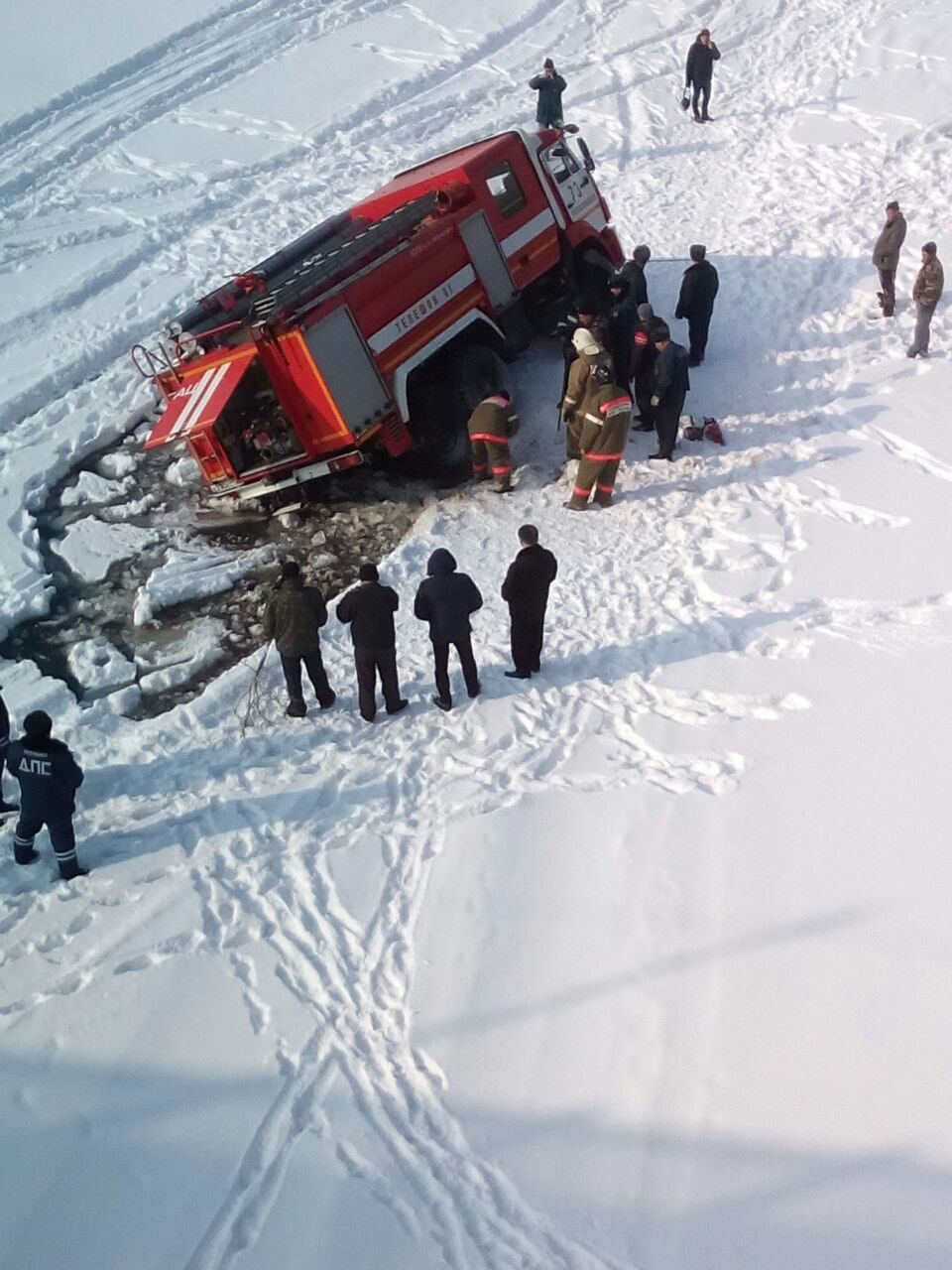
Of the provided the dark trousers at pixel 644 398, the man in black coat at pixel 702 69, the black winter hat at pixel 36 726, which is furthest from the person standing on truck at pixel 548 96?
the black winter hat at pixel 36 726

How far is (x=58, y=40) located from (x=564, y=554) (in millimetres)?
17291

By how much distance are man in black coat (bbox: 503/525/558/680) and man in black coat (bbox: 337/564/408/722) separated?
88 cm

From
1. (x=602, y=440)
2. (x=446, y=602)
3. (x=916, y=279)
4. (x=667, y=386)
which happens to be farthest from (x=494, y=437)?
(x=916, y=279)

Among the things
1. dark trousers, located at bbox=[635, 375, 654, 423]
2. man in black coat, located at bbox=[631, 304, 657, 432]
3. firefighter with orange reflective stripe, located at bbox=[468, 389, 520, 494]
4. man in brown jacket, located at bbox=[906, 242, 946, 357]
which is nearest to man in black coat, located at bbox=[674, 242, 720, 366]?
man in black coat, located at bbox=[631, 304, 657, 432]

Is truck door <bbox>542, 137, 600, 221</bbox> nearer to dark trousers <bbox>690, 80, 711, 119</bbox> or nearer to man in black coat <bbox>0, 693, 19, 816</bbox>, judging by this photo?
dark trousers <bbox>690, 80, 711, 119</bbox>

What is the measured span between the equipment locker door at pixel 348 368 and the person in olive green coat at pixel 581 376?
1.74 metres

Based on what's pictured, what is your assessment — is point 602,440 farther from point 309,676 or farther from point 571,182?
point 571,182

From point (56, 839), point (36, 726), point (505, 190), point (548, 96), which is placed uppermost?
point (548, 96)

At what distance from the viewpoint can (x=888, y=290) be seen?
1136 cm

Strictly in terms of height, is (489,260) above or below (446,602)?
above

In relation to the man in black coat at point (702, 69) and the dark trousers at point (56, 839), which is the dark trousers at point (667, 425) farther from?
the man in black coat at point (702, 69)

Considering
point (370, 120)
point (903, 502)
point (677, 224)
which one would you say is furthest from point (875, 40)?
point (903, 502)

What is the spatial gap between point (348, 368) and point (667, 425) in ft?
10.1

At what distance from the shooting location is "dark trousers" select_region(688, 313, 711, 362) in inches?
435
